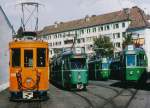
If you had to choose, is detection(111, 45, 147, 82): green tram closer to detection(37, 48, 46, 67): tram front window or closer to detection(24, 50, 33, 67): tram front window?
detection(37, 48, 46, 67): tram front window

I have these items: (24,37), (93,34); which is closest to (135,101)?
(24,37)

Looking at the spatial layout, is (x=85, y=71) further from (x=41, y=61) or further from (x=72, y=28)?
(x=72, y=28)

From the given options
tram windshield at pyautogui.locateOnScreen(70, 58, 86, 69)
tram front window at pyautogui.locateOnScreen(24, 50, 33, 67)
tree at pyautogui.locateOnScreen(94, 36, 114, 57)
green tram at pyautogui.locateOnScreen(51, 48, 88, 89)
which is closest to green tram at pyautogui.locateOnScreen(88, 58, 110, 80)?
green tram at pyautogui.locateOnScreen(51, 48, 88, 89)

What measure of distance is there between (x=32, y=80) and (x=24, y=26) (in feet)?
28.4

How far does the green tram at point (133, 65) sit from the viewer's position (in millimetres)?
35469

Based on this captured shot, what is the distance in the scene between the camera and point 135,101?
24.2 m

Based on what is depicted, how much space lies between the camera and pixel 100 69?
52.8m

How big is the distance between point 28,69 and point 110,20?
323ft

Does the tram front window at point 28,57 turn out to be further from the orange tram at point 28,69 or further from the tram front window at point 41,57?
the tram front window at point 41,57

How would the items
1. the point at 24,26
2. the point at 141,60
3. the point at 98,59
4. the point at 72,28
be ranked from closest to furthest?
1. the point at 24,26
2. the point at 141,60
3. the point at 98,59
4. the point at 72,28

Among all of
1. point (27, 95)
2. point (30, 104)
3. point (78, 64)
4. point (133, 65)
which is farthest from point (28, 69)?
point (133, 65)

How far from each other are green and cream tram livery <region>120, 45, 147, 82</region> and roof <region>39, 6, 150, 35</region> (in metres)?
72.2

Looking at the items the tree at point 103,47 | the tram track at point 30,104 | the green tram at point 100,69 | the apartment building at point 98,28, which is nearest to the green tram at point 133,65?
the tram track at point 30,104

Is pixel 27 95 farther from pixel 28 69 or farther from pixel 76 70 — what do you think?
pixel 76 70
